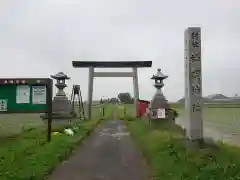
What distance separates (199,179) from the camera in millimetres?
6820

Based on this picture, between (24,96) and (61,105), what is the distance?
32.4 feet

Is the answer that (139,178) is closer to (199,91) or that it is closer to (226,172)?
(226,172)

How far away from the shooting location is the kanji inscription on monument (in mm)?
10703

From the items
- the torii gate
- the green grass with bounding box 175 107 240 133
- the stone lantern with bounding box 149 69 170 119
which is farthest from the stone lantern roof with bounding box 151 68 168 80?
the torii gate

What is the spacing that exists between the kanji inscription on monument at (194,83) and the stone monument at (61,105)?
13.2m

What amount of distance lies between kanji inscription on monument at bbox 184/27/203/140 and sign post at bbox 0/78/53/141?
532cm

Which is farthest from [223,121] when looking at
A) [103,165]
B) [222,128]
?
[103,165]

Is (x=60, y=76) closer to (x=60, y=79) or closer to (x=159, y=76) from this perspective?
(x=60, y=79)

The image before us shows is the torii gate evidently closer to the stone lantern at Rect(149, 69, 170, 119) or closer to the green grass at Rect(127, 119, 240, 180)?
the stone lantern at Rect(149, 69, 170, 119)

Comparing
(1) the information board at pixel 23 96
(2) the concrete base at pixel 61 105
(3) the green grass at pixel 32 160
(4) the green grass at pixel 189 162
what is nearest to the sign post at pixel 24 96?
(1) the information board at pixel 23 96

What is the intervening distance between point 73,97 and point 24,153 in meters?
18.9

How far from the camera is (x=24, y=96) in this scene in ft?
46.1

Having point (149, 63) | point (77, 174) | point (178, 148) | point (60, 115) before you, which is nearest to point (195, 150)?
point (178, 148)

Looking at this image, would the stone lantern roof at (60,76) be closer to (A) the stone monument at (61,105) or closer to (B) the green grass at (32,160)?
(A) the stone monument at (61,105)
